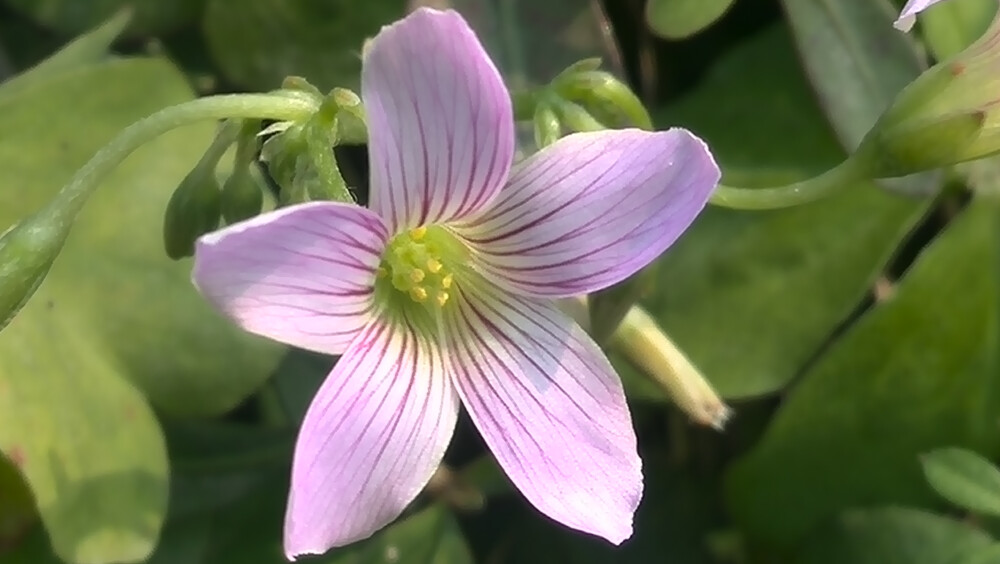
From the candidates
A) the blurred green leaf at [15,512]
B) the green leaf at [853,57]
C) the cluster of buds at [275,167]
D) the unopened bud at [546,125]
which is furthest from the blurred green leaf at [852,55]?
the blurred green leaf at [15,512]

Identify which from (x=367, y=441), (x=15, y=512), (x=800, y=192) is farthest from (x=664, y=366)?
(x=15, y=512)

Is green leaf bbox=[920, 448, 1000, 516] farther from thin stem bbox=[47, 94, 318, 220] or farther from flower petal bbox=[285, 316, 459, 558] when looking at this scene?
thin stem bbox=[47, 94, 318, 220]

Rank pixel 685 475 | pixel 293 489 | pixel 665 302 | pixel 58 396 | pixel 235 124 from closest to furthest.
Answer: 1. pixel 293 489
2. pixel 235 124
3. pixel 58 396
4. pixel 665 302
5. pixel 685 475

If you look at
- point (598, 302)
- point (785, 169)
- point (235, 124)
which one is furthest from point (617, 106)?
point (785, 169)

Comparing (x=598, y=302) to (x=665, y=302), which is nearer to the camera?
(x=598, y=302)

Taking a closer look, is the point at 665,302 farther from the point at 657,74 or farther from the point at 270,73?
the point at 270,73

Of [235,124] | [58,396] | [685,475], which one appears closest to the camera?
[235,124]

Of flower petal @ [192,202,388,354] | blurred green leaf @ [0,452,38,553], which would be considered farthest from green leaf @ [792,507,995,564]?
blurred green leaf @ [0,452,38,553]

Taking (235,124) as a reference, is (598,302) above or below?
below
